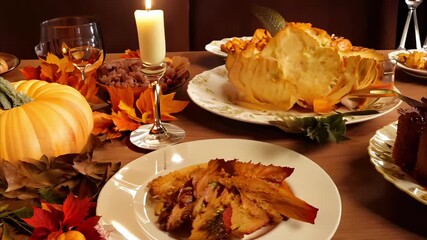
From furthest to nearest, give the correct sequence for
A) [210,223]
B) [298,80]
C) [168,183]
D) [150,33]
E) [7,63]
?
[7,63], [298,80], [150,33], [168,183], [210,223]

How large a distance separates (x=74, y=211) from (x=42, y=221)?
36 millimetres

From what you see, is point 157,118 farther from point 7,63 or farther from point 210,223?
point 7,63

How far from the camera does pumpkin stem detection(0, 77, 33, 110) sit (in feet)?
2.27

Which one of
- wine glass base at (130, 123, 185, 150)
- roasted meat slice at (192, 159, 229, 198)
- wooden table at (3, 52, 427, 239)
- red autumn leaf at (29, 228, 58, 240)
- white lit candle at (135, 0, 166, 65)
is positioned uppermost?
white lit candle at (135, 0, 166, 65)

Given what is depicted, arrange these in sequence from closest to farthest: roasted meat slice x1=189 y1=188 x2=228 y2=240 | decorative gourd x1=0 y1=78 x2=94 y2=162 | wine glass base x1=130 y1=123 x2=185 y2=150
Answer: roasted meat slice x1=189 y1=188 x2=228 y2=240, decorative gourd x1=0 y1=78 x2=94 y2=162, wine glass base x1=130 y1=123 x2=185 y2=150

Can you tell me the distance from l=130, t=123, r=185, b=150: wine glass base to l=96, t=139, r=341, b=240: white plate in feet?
0.22

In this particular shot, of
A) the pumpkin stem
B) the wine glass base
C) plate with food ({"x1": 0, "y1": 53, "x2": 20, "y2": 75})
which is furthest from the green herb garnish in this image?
plate with food ({"x1": 0, "y1": 53, "x2": 20, "y2": 75})

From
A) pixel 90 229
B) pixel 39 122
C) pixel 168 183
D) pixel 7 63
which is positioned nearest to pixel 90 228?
pixel 90 229

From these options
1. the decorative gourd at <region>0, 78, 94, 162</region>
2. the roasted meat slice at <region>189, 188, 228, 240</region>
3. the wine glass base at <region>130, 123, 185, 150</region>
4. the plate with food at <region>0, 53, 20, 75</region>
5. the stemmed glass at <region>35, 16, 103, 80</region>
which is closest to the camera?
the roasted meat slice at <region>189, 188, 228, 240</region>

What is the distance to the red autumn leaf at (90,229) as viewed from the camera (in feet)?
1.73

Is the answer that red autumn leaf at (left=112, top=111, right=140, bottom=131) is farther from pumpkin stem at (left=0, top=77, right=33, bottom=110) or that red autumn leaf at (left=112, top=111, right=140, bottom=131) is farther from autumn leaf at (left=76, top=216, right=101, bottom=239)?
autumn leaf at (left=76, top=216, right=101, bottom=239)

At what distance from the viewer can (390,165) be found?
25.5 inches

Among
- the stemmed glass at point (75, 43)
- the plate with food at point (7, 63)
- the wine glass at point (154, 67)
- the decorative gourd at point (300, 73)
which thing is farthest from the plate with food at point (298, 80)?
the plate with food at point (7, 63)

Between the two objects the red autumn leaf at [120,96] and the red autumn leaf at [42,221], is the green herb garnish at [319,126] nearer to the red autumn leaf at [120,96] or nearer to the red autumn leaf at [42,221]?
the red autumn leaf at [120,96]
